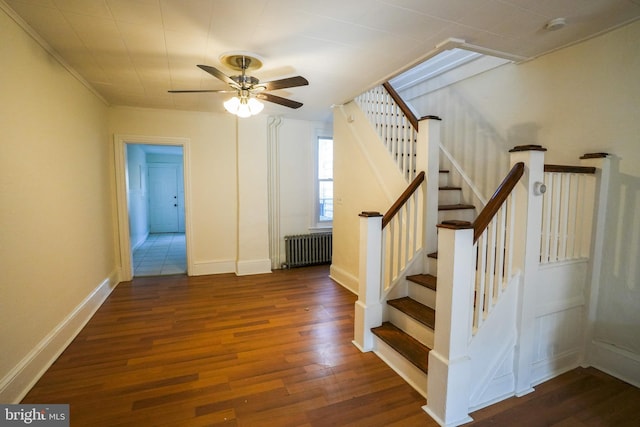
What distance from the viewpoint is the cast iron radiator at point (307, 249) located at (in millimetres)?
5348

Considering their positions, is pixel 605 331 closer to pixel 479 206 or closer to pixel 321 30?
pixel 479 206

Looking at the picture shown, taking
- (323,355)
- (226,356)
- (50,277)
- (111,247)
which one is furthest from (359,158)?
(111,247)

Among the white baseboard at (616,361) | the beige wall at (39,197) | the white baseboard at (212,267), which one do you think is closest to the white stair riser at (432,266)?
the white baseboard at (616,361)

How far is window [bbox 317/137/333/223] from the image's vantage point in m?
5.56

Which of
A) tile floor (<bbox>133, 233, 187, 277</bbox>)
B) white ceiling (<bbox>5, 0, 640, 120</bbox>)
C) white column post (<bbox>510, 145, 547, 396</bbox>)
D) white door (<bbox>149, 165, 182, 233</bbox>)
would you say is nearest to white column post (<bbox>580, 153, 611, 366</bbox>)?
white column post (<bbox>510, 145, 547, 396</bbox>)

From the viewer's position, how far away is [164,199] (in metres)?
9.15

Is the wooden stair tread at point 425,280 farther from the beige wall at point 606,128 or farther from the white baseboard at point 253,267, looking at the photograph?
the white baseboard at point 253,267

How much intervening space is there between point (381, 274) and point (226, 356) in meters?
1.53

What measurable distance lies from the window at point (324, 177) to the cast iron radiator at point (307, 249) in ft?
1.22

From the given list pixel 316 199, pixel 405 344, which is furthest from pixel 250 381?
pixel 316 199

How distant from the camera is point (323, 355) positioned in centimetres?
257

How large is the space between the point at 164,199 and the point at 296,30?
8364 mm

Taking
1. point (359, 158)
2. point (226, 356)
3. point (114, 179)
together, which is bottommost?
point (226, 356)

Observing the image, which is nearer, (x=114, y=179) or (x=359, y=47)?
(x=359, y=47)
